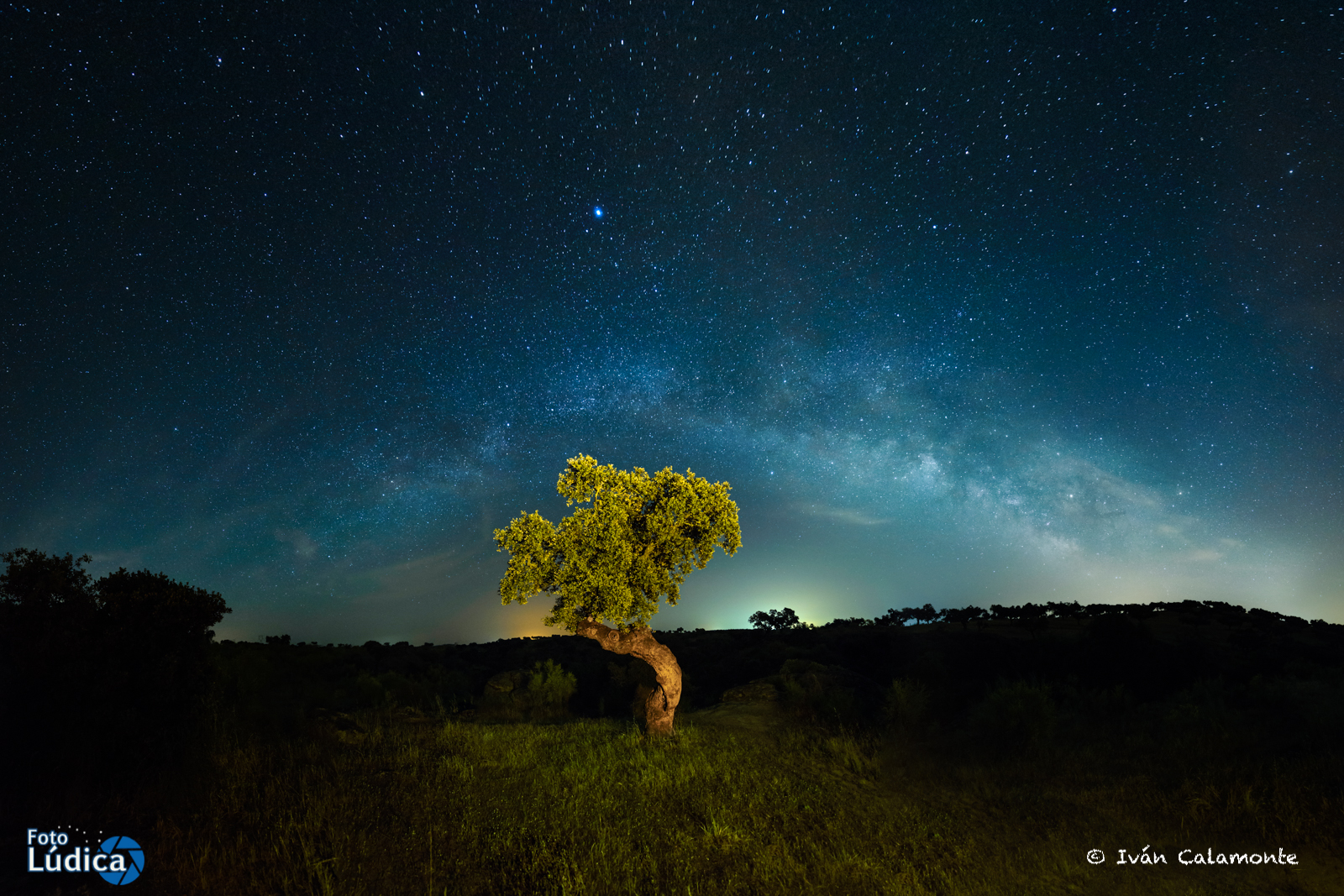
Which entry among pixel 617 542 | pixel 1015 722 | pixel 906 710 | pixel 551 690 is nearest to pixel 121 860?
pixel 617 542

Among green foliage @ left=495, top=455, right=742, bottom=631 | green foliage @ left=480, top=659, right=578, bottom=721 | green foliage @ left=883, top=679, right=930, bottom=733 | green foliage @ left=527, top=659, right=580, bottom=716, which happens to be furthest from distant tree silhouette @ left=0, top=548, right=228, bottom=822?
green foliage @ left=883, top=679, right=930, bottom=733

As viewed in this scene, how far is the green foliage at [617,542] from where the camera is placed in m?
14.8

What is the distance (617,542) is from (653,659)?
352 centimetres

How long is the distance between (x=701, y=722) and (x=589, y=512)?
7968 mm

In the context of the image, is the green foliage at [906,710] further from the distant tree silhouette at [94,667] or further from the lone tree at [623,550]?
the distant tree silhouette at [94,667]

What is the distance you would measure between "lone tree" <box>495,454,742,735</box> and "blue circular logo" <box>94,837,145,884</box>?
827cm

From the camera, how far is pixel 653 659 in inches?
614

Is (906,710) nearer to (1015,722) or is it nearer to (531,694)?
(1015,722)

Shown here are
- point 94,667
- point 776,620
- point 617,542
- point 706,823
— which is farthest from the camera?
point 776,620

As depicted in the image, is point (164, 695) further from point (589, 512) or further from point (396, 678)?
point (396, 678)

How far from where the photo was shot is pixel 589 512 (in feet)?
50.7

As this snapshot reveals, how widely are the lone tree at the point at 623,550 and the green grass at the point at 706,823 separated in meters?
2.60

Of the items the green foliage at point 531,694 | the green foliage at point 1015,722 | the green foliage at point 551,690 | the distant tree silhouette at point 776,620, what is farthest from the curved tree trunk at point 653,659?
the distant tree silhouette at point 776,620

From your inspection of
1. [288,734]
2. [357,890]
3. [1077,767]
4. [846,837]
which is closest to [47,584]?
[288,734]
